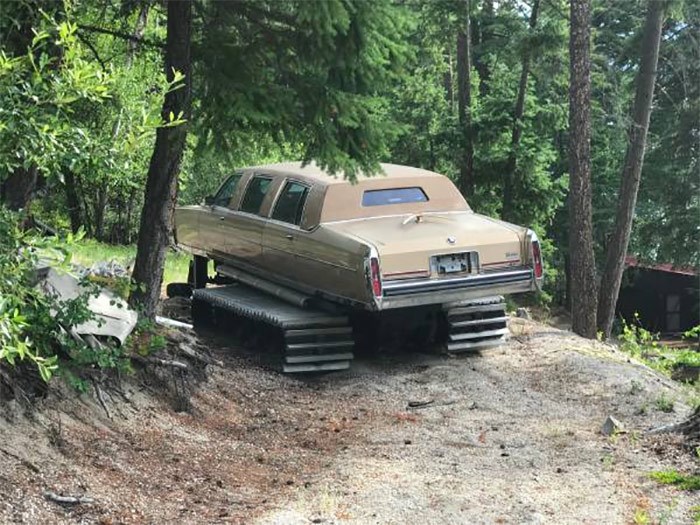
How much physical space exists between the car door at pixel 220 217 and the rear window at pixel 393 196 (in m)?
2.19

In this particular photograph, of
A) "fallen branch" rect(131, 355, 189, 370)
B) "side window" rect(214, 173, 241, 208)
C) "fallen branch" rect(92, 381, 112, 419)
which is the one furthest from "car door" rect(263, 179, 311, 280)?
"fallen branch" rect(92, 381, 112, 419)

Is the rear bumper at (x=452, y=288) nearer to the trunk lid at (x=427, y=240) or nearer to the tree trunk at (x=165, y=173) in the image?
the trunk lid at (x=427, y=240)

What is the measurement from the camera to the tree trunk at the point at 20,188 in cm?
786

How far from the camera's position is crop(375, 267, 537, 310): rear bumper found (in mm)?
9688

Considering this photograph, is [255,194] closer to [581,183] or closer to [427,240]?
[427,240]

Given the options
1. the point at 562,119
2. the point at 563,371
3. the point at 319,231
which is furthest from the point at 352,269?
the point at 562,119

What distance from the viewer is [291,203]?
11156 mm

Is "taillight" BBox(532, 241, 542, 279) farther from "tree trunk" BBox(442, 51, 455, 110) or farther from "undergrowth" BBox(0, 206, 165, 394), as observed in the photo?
"tree trunk" BBox(442, 51, 455, 110)

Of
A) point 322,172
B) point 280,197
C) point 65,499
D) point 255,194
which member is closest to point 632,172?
point 322,172

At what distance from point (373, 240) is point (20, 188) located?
Answer: 3.67 metres

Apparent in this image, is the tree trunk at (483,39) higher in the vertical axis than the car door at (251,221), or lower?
higher

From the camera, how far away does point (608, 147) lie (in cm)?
3278

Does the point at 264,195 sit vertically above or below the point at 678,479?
above

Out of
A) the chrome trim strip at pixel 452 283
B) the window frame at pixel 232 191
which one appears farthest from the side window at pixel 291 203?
the chrome trim strip at pixel 452 283
